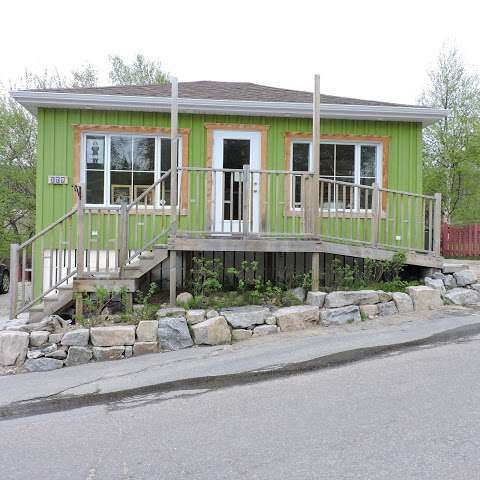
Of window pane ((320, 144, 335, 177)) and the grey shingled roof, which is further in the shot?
window pane ((320, 144, 335, 177))

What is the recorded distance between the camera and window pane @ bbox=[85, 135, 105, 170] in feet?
31.3

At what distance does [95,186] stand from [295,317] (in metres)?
4.88

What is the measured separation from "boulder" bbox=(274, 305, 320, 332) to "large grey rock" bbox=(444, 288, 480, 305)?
248 cm

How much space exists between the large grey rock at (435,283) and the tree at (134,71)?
83.8ft

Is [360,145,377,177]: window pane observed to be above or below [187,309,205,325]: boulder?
above

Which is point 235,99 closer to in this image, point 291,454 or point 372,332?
point 372,332

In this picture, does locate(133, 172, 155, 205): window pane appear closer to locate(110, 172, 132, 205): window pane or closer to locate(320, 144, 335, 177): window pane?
locate(110, 172, 132, 205): window pane

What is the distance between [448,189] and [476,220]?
2.17m

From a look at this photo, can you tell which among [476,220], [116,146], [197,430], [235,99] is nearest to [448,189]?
[476,220]

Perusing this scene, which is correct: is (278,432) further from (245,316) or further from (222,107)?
(222,107)

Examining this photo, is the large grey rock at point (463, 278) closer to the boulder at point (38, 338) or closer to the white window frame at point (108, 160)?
the white window frame at point (108, 160)

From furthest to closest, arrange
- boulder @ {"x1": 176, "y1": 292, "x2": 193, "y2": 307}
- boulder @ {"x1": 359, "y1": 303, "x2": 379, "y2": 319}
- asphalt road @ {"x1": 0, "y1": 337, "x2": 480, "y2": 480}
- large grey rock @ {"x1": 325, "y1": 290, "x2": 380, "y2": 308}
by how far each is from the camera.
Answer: boulder @ {"x1": 359, "y1": 303, "x2": 379, "y2": 319} < large grey rock @ {"x1": 325, "y1": 290, "x2": 380, "y2": 308} < boulder @ {"x1": 176, "y1": 292, "x2": 193, "y2": 307} < asphalt road @ {"x1": 0, "y1": 337, "x2": 480, "y2": 480}

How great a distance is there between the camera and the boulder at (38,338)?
6379 mm

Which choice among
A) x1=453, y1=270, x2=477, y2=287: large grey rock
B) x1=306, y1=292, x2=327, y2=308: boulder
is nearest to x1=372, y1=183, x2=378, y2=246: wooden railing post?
x1=306, y1=292, x2=327, y2=308: boulder
